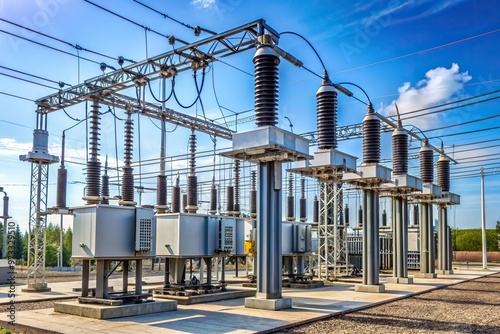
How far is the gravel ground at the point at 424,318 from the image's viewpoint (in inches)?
339

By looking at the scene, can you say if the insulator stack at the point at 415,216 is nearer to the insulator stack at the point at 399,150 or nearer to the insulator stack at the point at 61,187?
the insulator stack at the point at 399,150

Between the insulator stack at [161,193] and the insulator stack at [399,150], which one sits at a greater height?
the insulator stack at [399,150]

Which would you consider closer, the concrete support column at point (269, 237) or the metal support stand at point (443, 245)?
the concrete support column at point (269, 237)

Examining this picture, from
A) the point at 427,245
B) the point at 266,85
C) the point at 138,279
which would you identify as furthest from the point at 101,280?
the point at 427,245

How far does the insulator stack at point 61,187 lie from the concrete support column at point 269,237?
30.4ft

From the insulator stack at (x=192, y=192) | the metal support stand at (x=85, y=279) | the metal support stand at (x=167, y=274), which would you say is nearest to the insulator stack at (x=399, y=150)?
the insulator stack at (x=192, y=192)

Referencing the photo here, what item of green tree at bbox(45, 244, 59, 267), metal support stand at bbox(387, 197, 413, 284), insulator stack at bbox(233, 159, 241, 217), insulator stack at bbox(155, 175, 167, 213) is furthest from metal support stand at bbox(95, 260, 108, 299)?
green tree at bbox(45, 244, 59, 267)

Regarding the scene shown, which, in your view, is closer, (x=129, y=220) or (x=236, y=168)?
(x=129, y=220)

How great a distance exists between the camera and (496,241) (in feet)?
153

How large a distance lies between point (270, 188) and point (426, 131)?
12604 mm

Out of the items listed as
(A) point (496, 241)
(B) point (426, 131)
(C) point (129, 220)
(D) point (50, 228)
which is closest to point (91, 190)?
(C) point (129, 220)

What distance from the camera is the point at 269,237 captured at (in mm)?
10398

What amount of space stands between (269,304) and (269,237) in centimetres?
137

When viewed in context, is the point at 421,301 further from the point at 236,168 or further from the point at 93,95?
the point at 93,95
